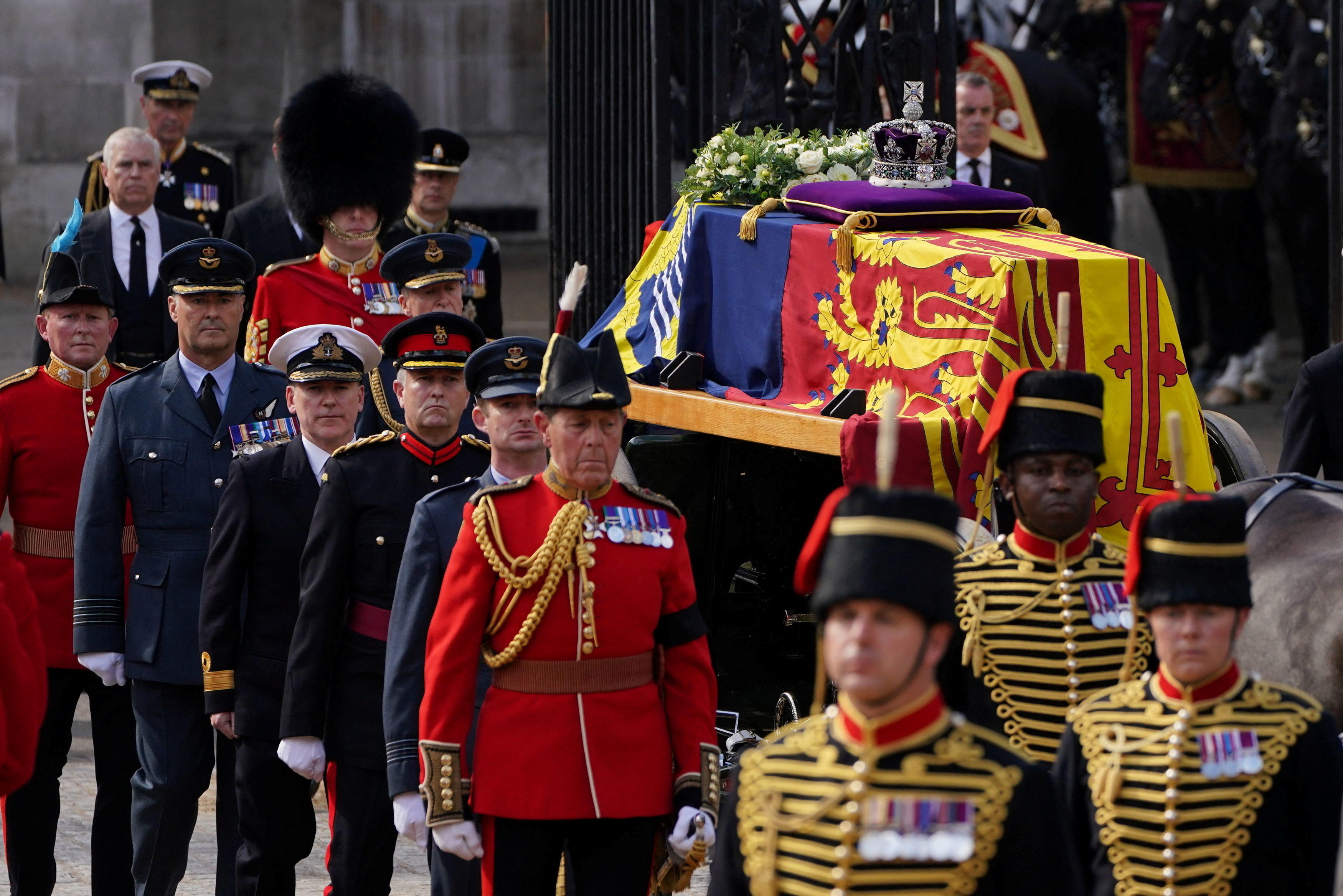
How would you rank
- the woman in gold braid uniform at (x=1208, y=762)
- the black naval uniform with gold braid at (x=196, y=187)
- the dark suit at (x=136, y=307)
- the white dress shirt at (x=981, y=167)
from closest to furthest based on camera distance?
the woman in gold braid uniform at (x=1208, y=762)
the dark suit at (x=136, y=307)
the white dress shirt at (x=981, y=167)
the black naval uniform with gold braid at (x=196, y=187)

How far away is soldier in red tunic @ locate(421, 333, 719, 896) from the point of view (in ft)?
14.3

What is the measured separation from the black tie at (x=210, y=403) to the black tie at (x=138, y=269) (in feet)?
6.70

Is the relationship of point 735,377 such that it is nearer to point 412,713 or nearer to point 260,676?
point 260,676

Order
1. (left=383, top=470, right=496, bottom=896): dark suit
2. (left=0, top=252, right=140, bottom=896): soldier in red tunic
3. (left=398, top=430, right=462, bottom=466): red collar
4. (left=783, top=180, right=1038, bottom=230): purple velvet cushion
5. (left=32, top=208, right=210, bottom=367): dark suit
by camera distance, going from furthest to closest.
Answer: (left=32, top=208, right=210, bottom=367): dark suit < (left=783, top=180, right=1038, bottom=230): purple velvet cushion < (left=0, top=252, right=140, bottom=896): soldier in red tunic < (left=398, top=430, right=462, bottom=466): red collar < (left=383, top=470, right=496, bottom=896): dark suit

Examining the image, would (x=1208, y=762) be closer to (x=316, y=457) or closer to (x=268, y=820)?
(x=268, y=820)

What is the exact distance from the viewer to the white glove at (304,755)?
5156mm

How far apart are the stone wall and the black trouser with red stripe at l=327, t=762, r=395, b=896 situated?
13.5 m

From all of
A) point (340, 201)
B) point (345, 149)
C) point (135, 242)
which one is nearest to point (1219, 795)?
point (340, 201)

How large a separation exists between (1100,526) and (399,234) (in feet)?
12.1

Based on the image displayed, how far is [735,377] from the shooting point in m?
6.89

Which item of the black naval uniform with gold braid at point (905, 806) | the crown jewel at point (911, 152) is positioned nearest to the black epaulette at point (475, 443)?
the crown jewel at point (911, 152)

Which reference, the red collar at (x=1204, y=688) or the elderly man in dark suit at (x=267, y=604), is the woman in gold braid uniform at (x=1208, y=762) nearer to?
the red collar at (x=1204, y=688)

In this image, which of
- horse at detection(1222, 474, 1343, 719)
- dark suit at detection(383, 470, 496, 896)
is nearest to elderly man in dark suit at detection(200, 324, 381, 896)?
dark suit at detection(383, 470, 496, 896)

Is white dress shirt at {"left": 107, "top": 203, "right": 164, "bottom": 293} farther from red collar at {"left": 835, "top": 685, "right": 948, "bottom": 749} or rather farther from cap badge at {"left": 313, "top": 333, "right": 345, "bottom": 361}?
red collar at {"left": 835, "top": 685, "right": 948, "bottom": 749}
